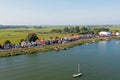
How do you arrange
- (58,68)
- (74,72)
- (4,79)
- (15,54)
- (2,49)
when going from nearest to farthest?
(4,79) → (74,72) → (58,68) → (15,54) → (2,49)

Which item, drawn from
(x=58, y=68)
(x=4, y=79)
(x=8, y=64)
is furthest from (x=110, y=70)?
(x=8, y=64)

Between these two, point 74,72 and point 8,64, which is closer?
point 74,72

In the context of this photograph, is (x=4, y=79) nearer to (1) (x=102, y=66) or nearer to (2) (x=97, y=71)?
(2) (x=97, y=71)

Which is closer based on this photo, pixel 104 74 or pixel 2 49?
pixel 104 74

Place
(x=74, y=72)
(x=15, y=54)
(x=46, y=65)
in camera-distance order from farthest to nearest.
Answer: (x=15, y=54), (x=46, y=65), (x=74, y=72)

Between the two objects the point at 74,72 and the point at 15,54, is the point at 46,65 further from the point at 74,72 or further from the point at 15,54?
the point at 15,54

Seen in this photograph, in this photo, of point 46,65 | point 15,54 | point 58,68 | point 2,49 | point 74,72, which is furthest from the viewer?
point 2,49

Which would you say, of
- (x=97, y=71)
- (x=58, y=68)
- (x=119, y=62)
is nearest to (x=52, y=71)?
(x=58, y=68)

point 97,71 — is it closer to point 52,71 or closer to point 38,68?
point 52,71
